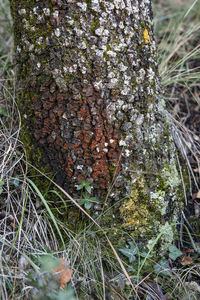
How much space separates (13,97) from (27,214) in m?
0.67

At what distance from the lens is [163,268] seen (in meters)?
1.52

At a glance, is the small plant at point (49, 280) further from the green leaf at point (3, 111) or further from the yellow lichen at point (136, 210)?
the green leaf at point (3, 111)

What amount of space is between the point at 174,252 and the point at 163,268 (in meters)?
0.13

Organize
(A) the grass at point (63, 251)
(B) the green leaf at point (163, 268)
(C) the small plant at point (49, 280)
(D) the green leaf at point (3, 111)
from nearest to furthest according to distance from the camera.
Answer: (C) the small plant at point (49, 280) < (A) the grass at point (63, 251) < (B) the green leaf at point (163, 268) < (D) the green leaf at point (3, 111)

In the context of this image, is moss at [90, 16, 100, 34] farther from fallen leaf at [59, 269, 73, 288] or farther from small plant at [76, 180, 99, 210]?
fallen leaf at [59, 269, 73, 288]

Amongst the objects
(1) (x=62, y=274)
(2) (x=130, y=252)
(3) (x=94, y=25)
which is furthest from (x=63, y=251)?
(3) (x=94, y=25)

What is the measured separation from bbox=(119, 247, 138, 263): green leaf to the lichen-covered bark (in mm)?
80

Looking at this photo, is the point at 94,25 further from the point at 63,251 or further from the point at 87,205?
the point at 63,251

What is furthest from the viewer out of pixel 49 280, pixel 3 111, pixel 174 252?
pixel 3 111

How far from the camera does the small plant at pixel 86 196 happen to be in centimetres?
152

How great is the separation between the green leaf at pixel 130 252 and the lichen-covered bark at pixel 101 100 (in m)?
0.08

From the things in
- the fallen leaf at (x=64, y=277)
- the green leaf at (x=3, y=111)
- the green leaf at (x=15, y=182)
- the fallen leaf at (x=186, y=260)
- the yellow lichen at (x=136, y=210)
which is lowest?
the fallen leaf at (x=186, y=260)

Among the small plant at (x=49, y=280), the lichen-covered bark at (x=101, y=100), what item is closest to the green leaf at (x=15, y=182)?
the lichen-covered bark at (x=101, y=100)

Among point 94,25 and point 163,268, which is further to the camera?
point 163,268
